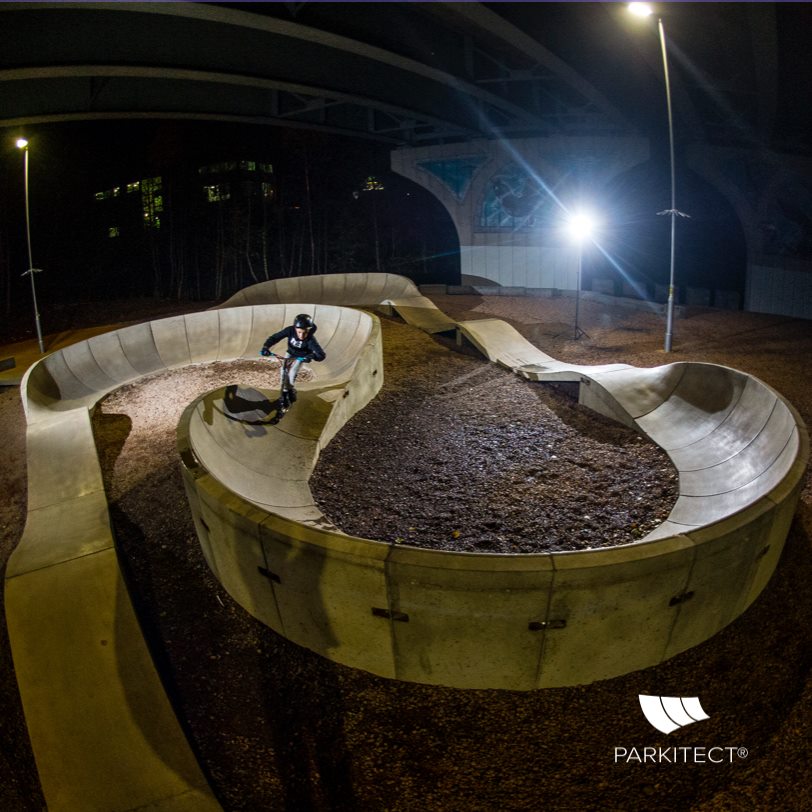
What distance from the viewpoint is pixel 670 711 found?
191 inches

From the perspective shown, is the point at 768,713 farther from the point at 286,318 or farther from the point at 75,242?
the point at 75,242

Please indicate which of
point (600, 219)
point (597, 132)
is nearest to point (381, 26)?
point (597, 132)

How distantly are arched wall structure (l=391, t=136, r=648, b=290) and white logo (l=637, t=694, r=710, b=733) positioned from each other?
25.4m

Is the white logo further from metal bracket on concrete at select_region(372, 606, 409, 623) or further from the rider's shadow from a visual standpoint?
the rider's shadow

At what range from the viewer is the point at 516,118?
2625cm

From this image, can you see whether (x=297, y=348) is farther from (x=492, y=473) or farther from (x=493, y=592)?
(x=493, y=592)

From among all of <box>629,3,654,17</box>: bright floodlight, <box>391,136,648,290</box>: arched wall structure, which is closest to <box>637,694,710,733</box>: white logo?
<box>629,3,654,17</box>: bright floodlight

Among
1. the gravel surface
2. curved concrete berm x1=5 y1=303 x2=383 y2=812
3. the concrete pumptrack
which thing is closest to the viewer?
curved concrete berm x1=5 y1=303 x2=383 y2=812

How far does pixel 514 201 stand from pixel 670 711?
90.8 feet

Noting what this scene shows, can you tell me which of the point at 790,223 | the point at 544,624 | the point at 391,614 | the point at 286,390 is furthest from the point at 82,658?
the point at 790,223

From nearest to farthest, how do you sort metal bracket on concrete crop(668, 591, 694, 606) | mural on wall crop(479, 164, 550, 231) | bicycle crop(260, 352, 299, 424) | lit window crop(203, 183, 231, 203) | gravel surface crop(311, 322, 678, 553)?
metal bracket on concrete crop(668, 591, 694, 606) → gravel surface crop(311, 322, 678, 553) → bicycle crop(260, 352, 299, 424) → mural on wall crop(479, 164, 550, 231) → lit window crop(203, 183, 231, 203)

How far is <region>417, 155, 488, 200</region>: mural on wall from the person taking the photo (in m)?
29.8

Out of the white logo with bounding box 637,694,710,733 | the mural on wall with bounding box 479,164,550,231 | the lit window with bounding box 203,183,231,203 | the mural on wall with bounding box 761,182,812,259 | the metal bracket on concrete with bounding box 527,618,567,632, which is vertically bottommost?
the white logo with bounding box 637,694,710,733

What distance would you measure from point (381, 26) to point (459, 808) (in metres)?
19.1
